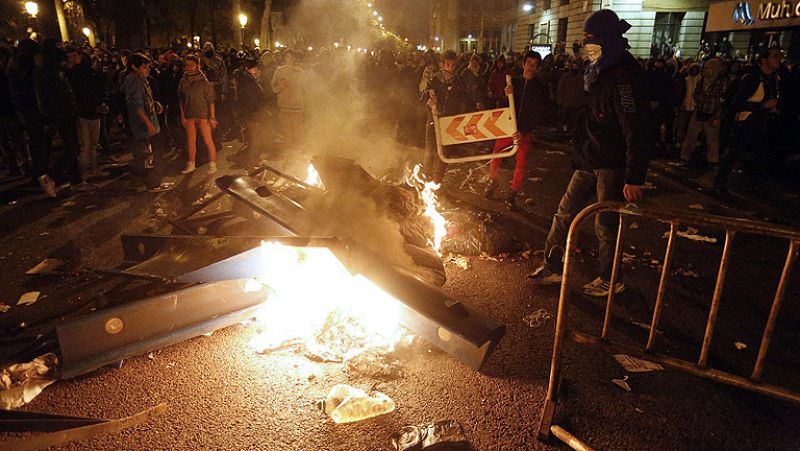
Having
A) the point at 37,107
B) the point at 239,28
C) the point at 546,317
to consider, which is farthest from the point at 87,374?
the point at 239,28

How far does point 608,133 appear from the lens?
391cm

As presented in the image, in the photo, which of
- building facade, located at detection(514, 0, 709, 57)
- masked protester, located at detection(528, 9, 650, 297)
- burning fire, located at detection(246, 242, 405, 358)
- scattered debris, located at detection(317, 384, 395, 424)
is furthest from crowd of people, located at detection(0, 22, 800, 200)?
building facade, located at detection(514, 0, 709, 57)

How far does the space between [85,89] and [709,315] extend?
8.91 meters

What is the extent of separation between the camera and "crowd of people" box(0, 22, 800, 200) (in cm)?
723

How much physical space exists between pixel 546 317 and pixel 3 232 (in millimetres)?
6567

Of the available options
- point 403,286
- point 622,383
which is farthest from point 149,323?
point 622,383

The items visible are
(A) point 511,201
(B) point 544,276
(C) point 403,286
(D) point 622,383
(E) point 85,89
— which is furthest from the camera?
(E) point 85,89

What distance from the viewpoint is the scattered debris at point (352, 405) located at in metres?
2.88

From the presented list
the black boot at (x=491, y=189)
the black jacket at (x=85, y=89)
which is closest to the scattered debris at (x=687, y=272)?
the black boot at (x=491, y=189)

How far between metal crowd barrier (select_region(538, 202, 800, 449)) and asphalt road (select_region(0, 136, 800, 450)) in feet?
1.30

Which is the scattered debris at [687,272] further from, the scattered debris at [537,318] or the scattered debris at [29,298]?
the scattered debris at [29,298]

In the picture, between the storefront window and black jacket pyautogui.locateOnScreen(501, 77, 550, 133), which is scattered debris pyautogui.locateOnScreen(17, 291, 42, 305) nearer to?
black jacket pyautogui.locateOnScreen(501, 77, 550, 133)

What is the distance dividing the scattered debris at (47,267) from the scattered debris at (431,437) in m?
4.15

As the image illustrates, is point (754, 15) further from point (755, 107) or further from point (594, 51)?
point (594, 51)
